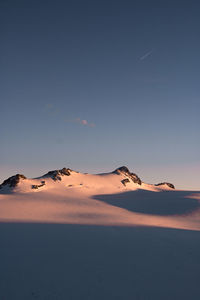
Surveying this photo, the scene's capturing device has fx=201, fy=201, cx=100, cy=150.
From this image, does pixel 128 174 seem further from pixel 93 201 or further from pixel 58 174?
pixel 93 201

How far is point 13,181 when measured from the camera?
3928cm

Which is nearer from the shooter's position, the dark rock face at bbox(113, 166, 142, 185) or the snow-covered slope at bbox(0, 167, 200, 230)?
the snow-covered slope at bbox(0, 167, 200, 230)

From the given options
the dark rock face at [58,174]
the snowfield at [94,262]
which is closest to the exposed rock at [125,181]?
Result: the dark rock face at [58,174]

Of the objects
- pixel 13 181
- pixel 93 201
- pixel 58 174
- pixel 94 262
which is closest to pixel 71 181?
pixel 58 174

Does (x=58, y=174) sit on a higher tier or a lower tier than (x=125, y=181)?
higher

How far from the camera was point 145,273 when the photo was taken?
28.5 ft

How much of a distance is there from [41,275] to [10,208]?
57.2 feet

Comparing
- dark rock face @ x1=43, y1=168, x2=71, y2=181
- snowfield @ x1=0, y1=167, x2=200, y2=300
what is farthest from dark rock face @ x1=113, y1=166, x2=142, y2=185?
snowfield @ x1=0, y1=167, x2=200, y2=300

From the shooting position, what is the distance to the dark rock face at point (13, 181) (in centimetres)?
3847

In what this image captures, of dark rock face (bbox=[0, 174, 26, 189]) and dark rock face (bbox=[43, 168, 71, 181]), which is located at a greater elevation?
dark rock face (bbox=[43, 168, 71, 181])

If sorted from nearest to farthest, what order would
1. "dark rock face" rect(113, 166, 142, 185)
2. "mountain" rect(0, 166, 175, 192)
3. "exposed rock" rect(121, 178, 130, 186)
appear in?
"mountain" rect(0, 166, 175, 192) < "exposed rock" rect(121, 178, 130, 186) < "dark rock face" rect(113, 166, 142, 185)

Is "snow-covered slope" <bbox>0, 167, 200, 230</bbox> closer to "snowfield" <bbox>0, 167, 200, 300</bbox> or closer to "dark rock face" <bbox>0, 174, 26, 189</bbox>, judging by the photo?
"dark rock face" <bbox>0, 174, 26, 189</bbox>

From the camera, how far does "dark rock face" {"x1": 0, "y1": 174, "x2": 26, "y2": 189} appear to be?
126 feet

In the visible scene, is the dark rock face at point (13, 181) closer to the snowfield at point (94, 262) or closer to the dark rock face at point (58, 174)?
the dark rock face at point (58, 174)
